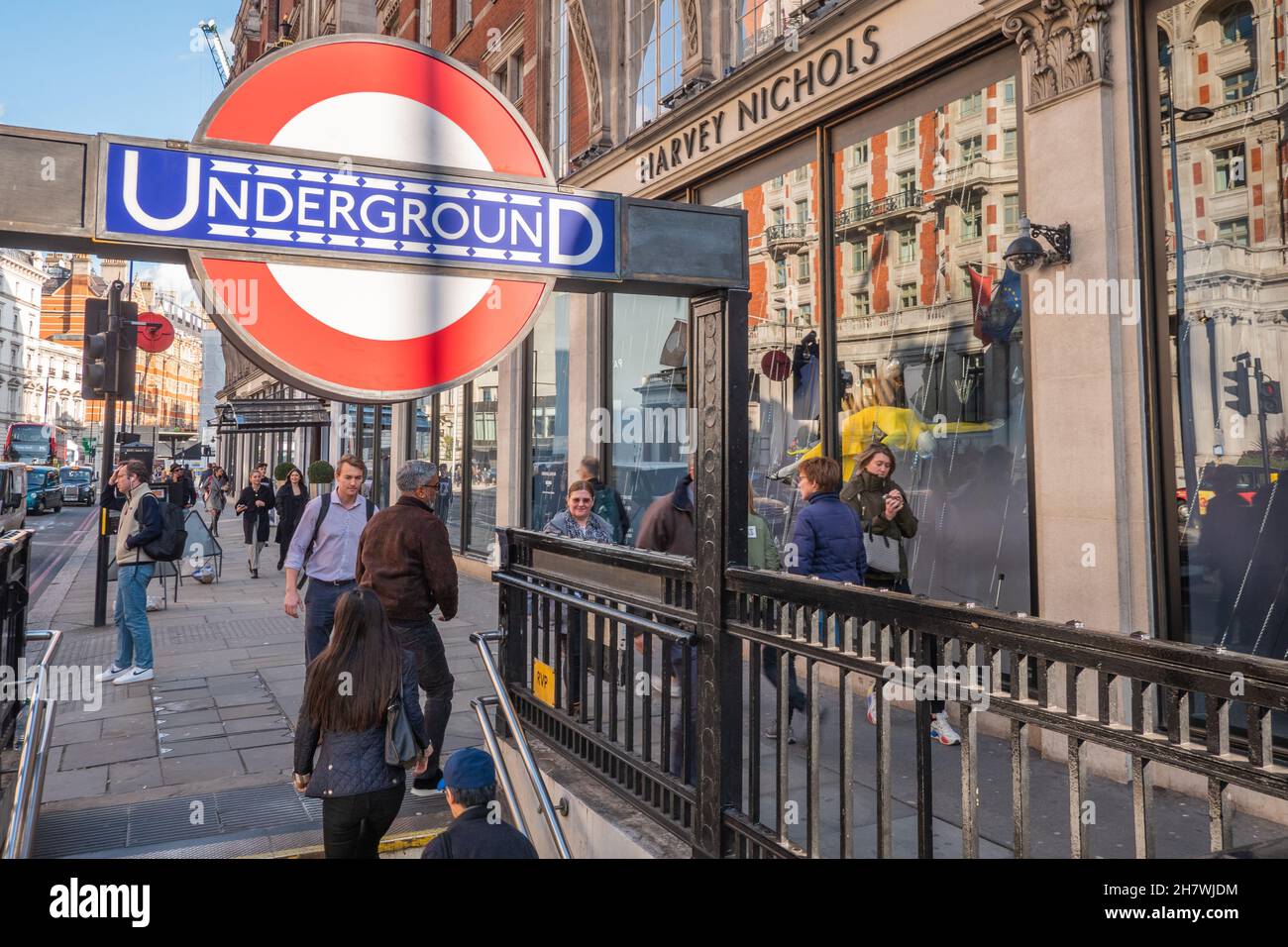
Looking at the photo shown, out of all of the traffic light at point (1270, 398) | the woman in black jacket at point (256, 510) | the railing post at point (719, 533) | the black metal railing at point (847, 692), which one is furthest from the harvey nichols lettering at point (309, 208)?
the woman in black jacket at point (256, 510)

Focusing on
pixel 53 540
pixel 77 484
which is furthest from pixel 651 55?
pixel 77 484

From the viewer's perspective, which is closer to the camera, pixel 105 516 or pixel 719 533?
pixel 719 533

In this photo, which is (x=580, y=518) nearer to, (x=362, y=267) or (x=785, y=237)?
(x=785, y=237)

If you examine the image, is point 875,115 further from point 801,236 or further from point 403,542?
point 403,542

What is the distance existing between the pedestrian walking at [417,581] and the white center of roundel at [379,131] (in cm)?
311

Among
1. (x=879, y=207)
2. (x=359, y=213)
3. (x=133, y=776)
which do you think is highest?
(x=879, y=207)

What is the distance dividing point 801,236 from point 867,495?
2.90 m

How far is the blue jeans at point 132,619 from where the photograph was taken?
24.8ft

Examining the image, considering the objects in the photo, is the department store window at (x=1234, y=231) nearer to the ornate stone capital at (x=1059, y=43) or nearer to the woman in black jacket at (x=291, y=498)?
the ornate stone capital at (x=1059, y=43)

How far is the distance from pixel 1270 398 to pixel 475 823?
15.2 feet

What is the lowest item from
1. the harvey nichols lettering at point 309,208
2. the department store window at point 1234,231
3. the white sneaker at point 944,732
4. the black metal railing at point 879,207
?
the white sneaker at point 944,732

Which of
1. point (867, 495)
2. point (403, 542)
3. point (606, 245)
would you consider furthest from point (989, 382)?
point (606, 245)

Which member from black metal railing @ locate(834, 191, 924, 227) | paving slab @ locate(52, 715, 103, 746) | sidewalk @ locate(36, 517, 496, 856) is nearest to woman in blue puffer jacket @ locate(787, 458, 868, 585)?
sidewalk @ locate(36, 517, 496, 856)

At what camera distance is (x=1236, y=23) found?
16.4 feet
